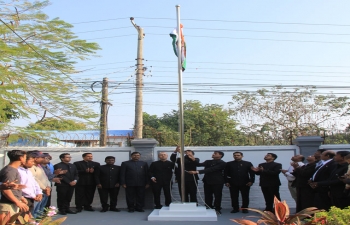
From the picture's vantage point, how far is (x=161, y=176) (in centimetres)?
881

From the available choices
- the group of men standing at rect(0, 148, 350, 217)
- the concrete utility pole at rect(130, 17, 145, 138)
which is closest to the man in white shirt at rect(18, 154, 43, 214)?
the group of men standing at rect(0, 148, 350, 217)

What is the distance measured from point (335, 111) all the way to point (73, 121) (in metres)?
12.8

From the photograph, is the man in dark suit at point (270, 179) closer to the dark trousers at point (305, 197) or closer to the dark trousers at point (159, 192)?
the dark trousers at point (305, 197)

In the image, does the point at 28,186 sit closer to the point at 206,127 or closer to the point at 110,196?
the point at 110,196

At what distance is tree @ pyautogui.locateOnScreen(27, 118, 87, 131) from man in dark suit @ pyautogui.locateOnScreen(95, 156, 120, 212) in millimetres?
2596

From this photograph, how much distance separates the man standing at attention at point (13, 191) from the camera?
4.47 m

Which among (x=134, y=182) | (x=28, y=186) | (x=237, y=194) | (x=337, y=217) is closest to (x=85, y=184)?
(x=134, y=182)

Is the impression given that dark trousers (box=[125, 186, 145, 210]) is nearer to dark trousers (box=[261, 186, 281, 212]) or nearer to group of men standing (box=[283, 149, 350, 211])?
dark trousers (box=[261, 186, 281, 212])

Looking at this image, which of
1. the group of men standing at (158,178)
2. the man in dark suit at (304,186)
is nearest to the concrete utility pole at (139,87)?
the group of men standing at (158,178)

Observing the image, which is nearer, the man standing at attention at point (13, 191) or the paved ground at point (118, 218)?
the man standing at attention at point (13, 191)

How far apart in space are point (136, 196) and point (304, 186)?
150 inches

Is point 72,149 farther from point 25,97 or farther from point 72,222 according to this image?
point 72,222

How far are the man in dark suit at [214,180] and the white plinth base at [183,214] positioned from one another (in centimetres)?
81

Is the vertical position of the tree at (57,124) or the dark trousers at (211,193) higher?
the tree at (57,124)
